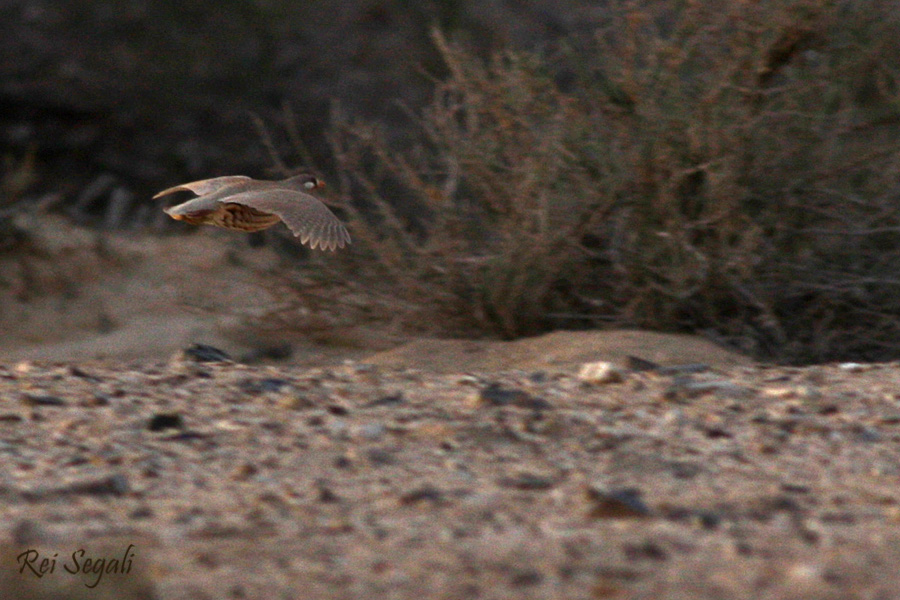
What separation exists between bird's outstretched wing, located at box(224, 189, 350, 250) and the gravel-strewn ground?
1.42ft

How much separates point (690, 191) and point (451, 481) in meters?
2.72

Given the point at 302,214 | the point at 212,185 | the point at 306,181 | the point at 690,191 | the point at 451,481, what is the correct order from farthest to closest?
the point at 690,191 → the point at 306,181 → the point at 212,185 → the point at 302,214 → the point at 451,481

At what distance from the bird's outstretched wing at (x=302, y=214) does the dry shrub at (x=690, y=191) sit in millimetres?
1146

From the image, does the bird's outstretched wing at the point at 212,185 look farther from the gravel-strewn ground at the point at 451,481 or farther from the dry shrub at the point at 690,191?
the dry shrub at the point at 690,191

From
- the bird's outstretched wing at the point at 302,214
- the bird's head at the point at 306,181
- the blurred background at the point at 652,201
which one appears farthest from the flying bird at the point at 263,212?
the blurred background at the point at 652,201

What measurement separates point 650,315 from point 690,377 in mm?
1395

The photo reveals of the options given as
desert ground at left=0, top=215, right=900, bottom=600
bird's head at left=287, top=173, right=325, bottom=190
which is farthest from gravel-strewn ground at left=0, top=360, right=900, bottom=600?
bird's head at left=287, top=173, right=325, bottom=190

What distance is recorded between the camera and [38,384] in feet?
13.2

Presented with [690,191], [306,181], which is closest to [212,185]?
[306,181]

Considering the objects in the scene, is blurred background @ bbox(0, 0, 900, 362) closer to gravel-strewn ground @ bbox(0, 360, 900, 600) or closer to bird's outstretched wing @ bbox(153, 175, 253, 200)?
bird's outstretched wing @ bbox(153, 175, 253, 200)

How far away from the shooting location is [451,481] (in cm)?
Result: 310

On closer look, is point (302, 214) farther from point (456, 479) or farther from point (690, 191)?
point (690, 191)

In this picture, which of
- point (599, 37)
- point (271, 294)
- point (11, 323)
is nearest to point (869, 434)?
point (599, 37)

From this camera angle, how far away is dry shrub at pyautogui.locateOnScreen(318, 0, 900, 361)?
17.8 feet
